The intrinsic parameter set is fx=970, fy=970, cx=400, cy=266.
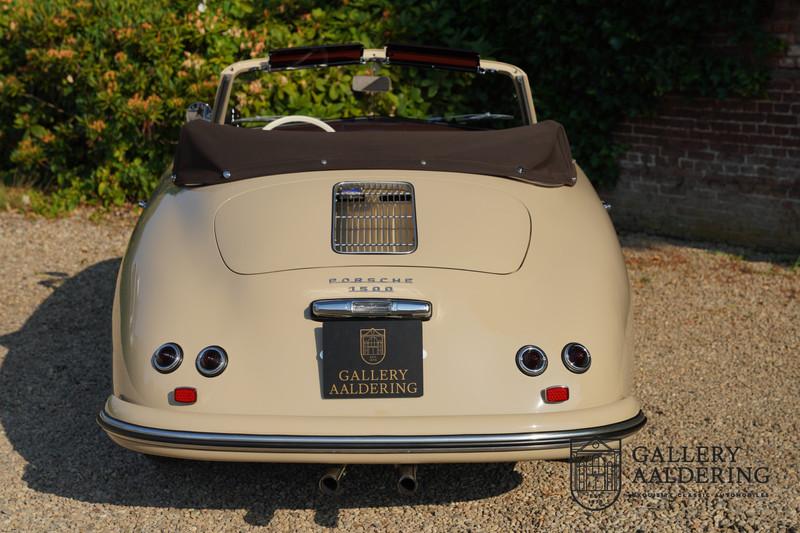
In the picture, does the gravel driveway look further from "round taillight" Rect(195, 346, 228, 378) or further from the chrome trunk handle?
the chrome trunk handle

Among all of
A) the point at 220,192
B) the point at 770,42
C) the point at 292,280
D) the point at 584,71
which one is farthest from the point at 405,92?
the point at 292,280

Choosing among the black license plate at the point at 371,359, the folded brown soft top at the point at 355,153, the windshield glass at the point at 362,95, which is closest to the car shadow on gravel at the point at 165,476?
the black license plate at the point at 371,359

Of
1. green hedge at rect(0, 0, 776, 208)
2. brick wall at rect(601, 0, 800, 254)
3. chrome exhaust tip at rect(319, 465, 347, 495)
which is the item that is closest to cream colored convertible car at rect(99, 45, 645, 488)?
chrome exhaust tip at rect(319, 465, 347, 495)

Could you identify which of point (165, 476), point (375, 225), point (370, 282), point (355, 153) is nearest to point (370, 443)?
point (370, 282)

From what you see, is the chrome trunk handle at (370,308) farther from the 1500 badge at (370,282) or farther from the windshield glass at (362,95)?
the windshield glass at (362,95)

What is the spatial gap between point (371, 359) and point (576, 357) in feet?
2.27

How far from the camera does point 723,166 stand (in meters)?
7.61

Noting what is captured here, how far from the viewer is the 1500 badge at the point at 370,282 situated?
328cm

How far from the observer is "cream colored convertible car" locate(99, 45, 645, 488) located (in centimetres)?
312

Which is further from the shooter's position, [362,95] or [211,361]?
[362,95]

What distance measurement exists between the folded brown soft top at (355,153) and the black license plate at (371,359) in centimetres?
98

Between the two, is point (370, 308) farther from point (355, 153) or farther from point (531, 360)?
point (355, 153)

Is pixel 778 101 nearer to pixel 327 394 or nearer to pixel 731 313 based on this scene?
pixel 731 313

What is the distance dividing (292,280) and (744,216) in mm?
5218
